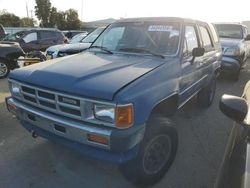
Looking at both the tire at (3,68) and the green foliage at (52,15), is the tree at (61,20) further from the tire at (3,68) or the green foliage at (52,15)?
the tire at (3,68)

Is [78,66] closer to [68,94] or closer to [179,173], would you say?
[68,94]

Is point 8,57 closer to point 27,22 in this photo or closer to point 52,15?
point 52,15

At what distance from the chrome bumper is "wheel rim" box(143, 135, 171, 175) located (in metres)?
0.67

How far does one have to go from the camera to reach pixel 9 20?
46438 millimetres

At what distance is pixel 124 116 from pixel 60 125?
2.36ft

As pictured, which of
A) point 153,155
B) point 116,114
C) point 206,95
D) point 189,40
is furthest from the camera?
point 206,95

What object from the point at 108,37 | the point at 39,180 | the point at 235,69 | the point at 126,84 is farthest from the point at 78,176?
the point at 235,69

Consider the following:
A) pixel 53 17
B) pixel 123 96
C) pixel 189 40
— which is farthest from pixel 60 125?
pixel 53 17

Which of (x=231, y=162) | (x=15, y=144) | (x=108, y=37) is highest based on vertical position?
(x=108, y=37)

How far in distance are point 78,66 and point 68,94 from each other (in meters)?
0.63

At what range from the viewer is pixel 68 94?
8.91 feet

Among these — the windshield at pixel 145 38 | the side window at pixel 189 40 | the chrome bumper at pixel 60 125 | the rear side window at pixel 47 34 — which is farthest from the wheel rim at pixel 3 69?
the side window at pixel 189 40

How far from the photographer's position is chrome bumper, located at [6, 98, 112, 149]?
2613 millimetres

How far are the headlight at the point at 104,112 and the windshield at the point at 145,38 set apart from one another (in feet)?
4.83
